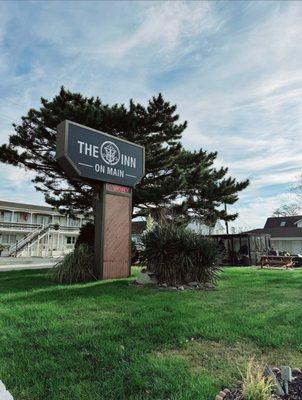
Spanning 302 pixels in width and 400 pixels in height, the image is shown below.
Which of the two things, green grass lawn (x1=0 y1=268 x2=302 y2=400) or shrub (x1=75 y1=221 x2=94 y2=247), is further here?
shrub (x1=75 y1=221 x2=94 y2=247)

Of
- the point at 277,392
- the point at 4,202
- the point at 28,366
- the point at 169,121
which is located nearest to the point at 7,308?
the point at 28,366

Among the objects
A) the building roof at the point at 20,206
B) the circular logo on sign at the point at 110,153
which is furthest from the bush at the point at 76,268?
the building roof at the point at 20,206

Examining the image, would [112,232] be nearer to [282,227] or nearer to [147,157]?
[147,157]

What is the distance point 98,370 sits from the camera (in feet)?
11.4

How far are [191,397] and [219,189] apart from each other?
17.6 m

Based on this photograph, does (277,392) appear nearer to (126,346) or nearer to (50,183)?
(126,346)

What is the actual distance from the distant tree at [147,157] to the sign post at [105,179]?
5.85m

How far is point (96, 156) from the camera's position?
10.9 m

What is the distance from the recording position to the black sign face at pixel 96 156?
1022 centimetres

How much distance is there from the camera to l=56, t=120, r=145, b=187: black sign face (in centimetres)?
1022

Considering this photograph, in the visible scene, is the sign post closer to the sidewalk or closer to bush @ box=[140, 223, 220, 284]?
bush @ box=[140, 223, 220, 284]

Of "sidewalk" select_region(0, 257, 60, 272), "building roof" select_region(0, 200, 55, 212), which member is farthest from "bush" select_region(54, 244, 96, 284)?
"building roof" select_region(0, 200, 55, 212)

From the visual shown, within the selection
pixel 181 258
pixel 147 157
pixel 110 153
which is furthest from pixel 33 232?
pixel 181 258

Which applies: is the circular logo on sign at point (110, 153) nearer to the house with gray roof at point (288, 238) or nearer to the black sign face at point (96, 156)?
the black sign face at point (96, 156)
